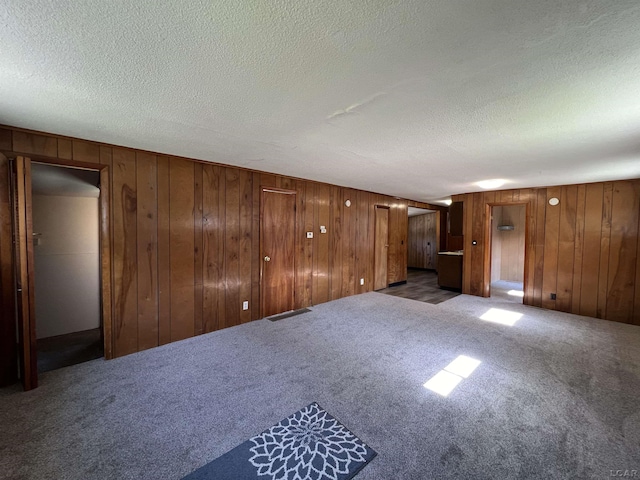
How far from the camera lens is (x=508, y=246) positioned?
7371mm

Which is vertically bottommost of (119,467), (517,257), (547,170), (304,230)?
(119,467)

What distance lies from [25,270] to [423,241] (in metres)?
9.48

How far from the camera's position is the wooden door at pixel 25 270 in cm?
216

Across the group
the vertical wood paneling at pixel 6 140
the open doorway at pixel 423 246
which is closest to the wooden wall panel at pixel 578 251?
the open doorway at pixel 423 246

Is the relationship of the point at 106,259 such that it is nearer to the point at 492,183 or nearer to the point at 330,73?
the point at 330,73

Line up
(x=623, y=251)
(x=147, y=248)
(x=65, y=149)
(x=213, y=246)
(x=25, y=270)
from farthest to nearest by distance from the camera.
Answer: (x=623, y=251) → (x=213, y=246) → (x=147, y=248) → (x=65, y=149) → (x=25, y=270)

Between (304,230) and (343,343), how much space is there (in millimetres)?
2150

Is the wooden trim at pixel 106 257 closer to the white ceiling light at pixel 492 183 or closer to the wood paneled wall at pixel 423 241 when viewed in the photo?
the white ceiling light at pixel 492 183

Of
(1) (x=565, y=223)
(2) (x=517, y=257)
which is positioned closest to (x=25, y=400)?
(1) (x=565, y=223)

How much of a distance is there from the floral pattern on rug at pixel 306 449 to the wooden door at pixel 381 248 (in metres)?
4.44

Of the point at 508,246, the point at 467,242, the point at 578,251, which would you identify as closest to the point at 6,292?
the point at 467,242

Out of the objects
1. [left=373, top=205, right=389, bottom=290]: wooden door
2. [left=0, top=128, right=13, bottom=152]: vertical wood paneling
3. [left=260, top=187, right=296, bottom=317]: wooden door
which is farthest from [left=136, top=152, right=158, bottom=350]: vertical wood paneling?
[left=373, top=205, right=389, bottom=290]: wooden door

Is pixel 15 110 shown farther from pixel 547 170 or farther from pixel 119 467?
pixel 547 170

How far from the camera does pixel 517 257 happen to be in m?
7.20
